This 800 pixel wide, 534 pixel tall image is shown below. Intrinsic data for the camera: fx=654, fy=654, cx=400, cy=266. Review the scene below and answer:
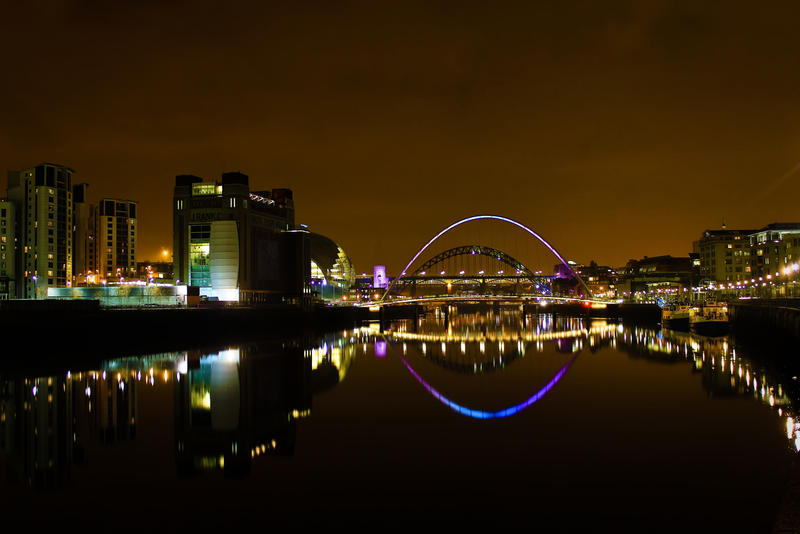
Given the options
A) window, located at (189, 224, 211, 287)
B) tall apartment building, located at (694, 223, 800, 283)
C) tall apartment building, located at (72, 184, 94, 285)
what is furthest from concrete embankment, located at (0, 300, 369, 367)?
tall apartment building, located at (694, 223, 800, 283)

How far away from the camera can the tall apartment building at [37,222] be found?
340 ft

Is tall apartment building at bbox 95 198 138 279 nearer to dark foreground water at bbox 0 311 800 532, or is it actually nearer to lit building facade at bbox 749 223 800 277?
dark foreground water at bbox 0 311 800 532

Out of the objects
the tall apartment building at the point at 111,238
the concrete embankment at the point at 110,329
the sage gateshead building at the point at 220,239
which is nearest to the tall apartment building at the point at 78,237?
the tall apartment building at the point at 111,238

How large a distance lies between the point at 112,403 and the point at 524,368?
76.1 feet

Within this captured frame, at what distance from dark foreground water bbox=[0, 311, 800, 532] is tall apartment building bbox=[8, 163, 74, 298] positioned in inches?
3226

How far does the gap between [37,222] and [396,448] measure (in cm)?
10593

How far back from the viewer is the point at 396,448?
57.6 feet

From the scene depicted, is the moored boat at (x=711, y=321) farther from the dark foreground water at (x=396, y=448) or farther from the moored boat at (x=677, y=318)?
the dark foreground water at (x=396, y=448)

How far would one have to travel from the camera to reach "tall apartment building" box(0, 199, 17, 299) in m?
100

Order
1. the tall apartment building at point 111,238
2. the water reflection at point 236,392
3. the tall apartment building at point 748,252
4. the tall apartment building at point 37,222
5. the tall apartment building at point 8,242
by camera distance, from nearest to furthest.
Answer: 1. the water reflection at point 236,392
2. the tall apartment building at point 8,242
3. the tall apartment building at point 37,222
4. the tall apartment building at point 748,252
5. the tall apartment building at point 111,238

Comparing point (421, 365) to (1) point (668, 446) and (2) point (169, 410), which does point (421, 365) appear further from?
(1) point (668, 446)

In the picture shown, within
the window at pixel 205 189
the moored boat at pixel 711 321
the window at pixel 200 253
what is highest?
the window at pixel 205 189

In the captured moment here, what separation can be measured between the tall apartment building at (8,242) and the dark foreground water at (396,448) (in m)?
80.0

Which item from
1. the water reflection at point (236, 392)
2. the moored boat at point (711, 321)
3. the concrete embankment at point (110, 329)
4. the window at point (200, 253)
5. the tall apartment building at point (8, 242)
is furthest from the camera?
the tall apartment building at point (8, 242)
